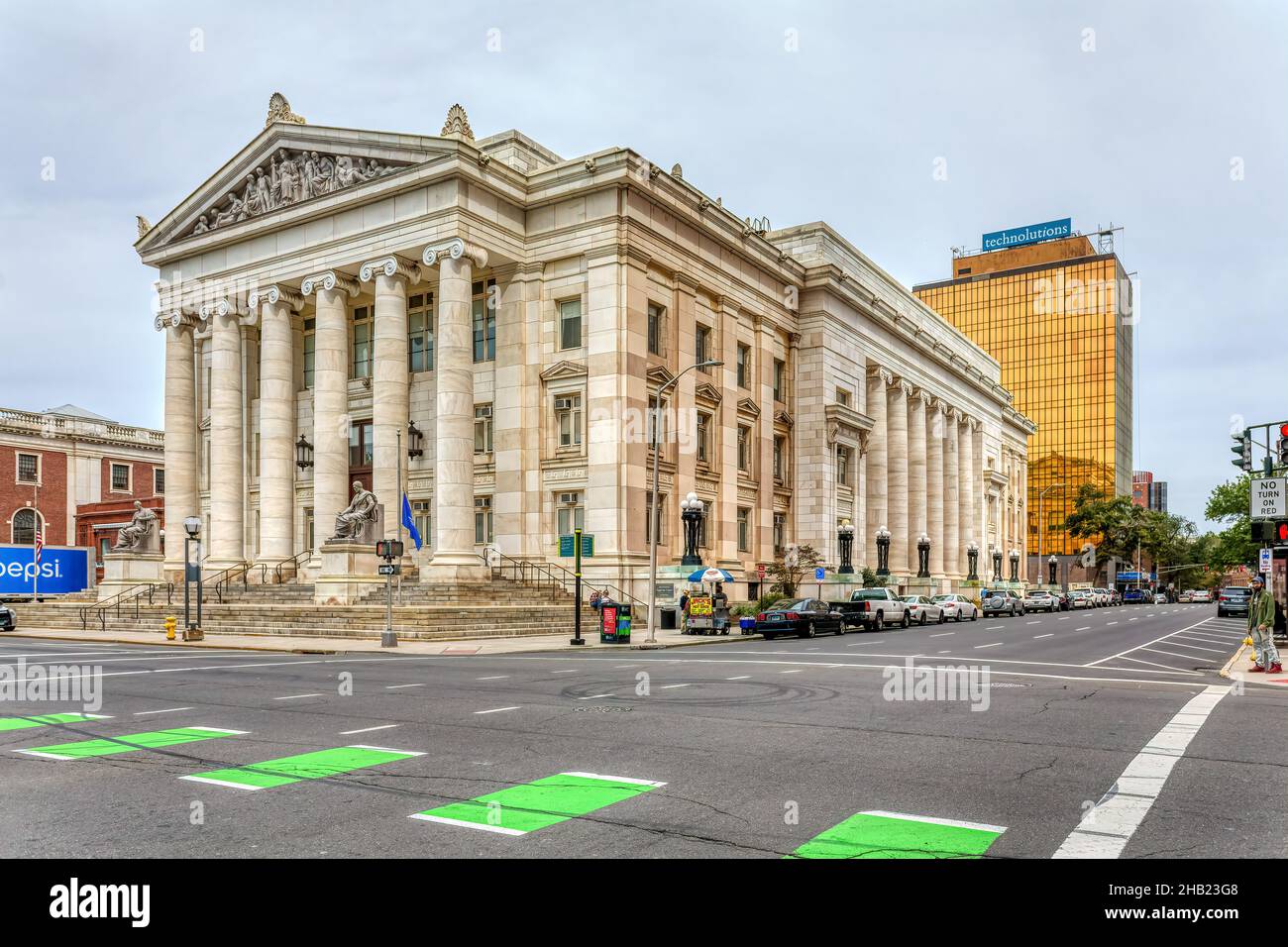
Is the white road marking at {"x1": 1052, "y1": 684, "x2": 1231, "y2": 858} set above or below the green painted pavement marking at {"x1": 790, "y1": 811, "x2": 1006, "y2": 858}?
below

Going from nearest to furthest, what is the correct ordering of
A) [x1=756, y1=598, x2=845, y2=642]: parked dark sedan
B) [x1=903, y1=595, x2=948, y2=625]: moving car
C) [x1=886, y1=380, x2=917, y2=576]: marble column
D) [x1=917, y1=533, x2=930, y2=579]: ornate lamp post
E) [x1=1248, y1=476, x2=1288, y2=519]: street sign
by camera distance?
[x1=1248, y1=476, x2=1288, y2=519]: street sign < [x1=756, y1=598, x2=845, y2=642]: parked dark sedan < [x1=903, y1=595, x2=948, y2=625]: moving car < [x1=917, y1=533, x2=930, y2=579]: ornate lamp post < [x1=886, y1=380, x2=917, y2=576]: marble column

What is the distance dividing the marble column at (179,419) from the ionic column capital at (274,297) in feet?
18.1

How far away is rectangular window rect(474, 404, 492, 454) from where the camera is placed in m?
43.9

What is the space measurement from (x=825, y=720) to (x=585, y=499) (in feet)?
94.4

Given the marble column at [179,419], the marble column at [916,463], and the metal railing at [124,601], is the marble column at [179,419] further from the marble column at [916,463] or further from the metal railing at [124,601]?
the marble column at [916,463]

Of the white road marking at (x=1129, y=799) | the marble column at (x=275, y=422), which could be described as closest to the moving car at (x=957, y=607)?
the marble column at (x=275, y=422)

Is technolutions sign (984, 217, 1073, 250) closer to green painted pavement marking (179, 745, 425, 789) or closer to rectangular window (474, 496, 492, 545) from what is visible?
rectangular window (474, 496, 492, 545)

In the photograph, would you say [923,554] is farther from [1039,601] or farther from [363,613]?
[363,613]

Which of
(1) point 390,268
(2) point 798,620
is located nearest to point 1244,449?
(2) point 798,620

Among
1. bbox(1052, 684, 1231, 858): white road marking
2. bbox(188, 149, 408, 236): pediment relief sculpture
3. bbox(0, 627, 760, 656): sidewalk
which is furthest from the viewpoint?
bbox(188, 149, 408, 236): pediment relief sculpture

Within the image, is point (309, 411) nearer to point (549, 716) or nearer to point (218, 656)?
point (218, 656)

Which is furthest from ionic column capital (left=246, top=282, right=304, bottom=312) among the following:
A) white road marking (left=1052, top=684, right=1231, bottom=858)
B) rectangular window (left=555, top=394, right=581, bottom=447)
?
white road marking (left=1052, top=684, right=1231, bottom=858)

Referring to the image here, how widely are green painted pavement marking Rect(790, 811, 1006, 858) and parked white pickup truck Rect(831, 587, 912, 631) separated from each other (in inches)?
1285

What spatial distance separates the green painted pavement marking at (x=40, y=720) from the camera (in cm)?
1266
